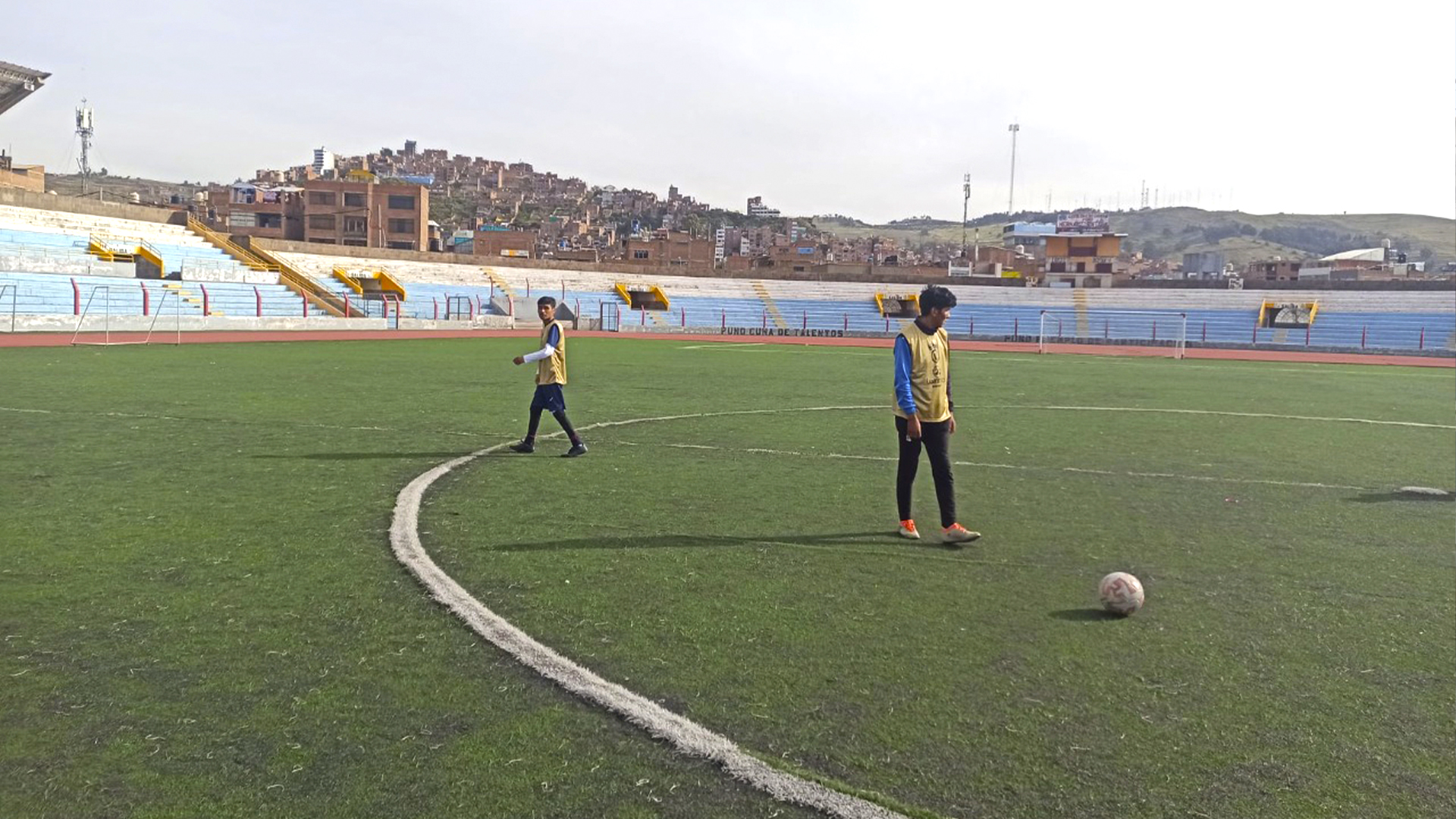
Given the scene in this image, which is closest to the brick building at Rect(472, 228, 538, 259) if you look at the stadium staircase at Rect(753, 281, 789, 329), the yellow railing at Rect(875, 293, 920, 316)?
the stadium staircase at Rect(753, 281, 789, 329)

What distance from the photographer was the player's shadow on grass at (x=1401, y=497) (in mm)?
8609

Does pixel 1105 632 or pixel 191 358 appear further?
pixel 191 358

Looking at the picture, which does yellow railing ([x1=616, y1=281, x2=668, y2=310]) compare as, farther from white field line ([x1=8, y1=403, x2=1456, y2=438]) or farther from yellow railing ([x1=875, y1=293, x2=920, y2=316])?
white field line ([x1=8, y1=403, x2=1456, y2=438])

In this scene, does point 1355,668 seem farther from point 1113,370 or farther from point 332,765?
point 1113,370

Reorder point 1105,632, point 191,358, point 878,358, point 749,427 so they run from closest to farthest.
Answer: point 1105,632 < point 749,427 < point 191,358 < point 878,358

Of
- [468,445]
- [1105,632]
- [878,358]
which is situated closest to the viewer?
[1105,632]

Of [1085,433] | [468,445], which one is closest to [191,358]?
A: [468,445]

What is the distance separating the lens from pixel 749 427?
12.9 m

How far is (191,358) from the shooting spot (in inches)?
875

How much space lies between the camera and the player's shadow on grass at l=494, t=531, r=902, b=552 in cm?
652

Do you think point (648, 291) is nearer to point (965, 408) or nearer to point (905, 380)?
point (965, 408)

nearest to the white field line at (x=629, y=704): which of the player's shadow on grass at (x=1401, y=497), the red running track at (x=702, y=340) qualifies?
the player's shadow on grass at (x=1401, y=497)

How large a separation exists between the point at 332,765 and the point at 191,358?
2166 centimetres

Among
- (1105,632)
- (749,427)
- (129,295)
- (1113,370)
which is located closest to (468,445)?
(749,427)
